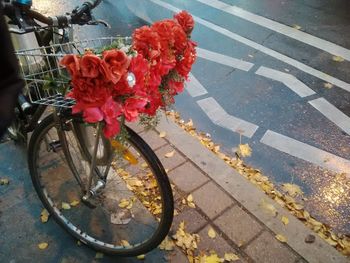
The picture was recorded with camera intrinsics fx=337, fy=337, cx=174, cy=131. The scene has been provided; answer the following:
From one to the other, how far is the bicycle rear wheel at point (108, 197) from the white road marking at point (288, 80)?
2.81m

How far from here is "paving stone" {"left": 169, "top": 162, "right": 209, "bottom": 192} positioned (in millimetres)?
3296

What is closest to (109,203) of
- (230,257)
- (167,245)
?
(167,245)

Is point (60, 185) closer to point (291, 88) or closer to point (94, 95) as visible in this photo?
point (94, 95)

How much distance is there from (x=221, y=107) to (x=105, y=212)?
7.56ft

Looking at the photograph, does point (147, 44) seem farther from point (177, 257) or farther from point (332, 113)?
point (332, 113)

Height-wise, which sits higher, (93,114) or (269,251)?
(93,114)

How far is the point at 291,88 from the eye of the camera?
497cm

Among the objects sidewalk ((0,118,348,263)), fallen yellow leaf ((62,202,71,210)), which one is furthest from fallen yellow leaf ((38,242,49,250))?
fallen yellow leaf ((62,202,71,210))

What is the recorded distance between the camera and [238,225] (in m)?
2.94

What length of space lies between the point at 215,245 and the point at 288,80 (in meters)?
3.23

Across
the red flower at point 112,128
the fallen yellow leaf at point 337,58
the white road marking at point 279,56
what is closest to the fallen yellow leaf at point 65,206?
the red flower at point 112,128

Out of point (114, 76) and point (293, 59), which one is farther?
point (293, 59)

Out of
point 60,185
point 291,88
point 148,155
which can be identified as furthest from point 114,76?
point 291,88

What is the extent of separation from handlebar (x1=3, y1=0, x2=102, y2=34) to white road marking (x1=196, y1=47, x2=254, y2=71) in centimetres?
339
